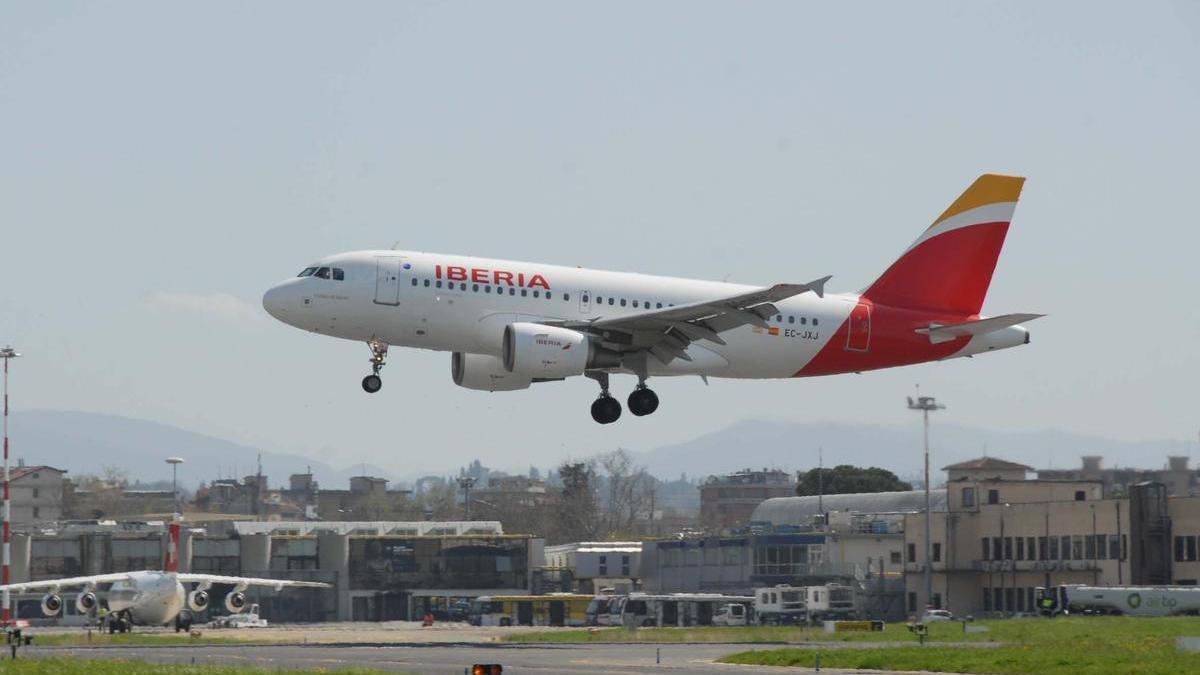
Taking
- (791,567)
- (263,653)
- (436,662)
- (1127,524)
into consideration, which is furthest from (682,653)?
(791,567)

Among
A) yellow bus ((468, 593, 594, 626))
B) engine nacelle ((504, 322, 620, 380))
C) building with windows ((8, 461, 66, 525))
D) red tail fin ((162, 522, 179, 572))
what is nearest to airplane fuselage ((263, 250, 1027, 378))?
engine nacelle ((504, 322, 620, 380))

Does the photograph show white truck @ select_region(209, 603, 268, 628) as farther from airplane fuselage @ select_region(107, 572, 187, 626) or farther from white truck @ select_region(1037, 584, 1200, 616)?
white truck @ select_region(1037, 584, 1200, 616)

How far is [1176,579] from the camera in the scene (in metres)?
93.4

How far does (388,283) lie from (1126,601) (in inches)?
Result: 1732

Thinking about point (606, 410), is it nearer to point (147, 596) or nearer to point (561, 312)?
point (561, 312)

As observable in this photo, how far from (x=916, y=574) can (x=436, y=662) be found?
5590 centimetres

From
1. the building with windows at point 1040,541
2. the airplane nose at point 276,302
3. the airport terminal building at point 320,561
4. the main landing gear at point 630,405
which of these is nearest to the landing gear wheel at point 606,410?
the main landing gear at point 630,405

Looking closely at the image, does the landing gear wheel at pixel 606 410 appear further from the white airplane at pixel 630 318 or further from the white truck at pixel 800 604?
the white truck at pixel 800 604

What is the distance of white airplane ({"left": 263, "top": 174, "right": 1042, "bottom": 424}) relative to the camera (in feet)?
179

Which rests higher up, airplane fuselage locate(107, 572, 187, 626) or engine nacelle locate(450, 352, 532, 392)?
engine nacelle locate(450, 352, 532, 392)

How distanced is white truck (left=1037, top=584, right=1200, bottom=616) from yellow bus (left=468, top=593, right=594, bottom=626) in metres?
29.2

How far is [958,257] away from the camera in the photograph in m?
62.5

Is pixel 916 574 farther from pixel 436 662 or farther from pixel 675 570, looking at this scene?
pixel 436 662

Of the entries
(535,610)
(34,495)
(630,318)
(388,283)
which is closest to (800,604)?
(535,610)
